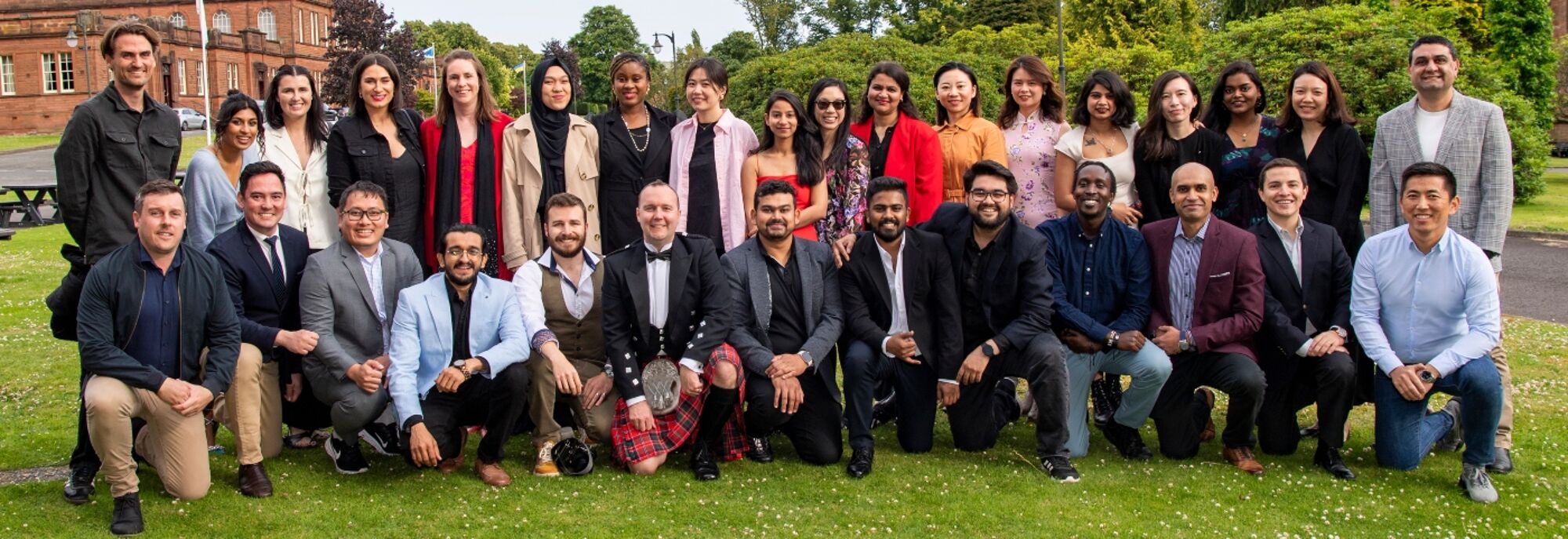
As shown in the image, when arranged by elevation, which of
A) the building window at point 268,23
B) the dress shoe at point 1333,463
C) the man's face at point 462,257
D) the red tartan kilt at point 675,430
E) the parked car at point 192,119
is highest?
the building window at point 268,23

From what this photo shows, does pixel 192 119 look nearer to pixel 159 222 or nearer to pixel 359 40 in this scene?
pixel 359 40

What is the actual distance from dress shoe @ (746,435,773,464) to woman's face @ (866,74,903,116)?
2.21m

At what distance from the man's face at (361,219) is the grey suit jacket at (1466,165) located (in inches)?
214

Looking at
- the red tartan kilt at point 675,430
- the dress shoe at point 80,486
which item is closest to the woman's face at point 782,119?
the red tartan kilt at point 675,430

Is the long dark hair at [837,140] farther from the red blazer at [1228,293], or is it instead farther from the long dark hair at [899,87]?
the red blazer at [1228,293]

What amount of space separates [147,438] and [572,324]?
211cm

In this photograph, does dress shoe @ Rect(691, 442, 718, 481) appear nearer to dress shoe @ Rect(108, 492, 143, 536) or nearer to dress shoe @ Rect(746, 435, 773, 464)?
dress shoe @ Rect(746, 435, 773, 464)

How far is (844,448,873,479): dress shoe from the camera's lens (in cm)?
589

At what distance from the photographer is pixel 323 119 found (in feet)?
22.2

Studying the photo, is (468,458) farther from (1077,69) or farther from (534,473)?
(1077,69)

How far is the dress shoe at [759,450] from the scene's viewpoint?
20.4ft

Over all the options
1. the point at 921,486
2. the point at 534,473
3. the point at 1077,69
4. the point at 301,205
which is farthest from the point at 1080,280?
the point at 1077,69

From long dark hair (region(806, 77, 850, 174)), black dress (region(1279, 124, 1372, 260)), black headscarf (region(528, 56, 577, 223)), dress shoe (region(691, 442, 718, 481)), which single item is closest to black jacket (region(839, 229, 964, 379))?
long dark hair (region(806, 77, 850, 174))

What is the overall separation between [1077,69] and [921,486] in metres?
26.4
